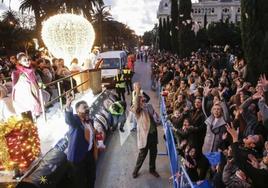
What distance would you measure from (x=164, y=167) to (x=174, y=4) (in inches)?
1188

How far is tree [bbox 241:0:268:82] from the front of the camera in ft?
39.2

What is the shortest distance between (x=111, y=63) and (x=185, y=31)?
28.8 ft

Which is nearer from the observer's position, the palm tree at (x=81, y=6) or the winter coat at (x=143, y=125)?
the winter coat at (x=143, y=125)

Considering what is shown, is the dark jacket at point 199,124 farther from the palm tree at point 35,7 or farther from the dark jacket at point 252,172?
the palm tree at point 35,7

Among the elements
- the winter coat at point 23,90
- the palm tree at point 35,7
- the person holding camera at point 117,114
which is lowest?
the person holding camera at point 117,114

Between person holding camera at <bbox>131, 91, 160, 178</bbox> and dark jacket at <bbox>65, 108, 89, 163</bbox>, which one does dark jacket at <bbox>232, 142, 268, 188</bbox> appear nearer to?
dark jacket at <bbox>65, 108, 89, 163</bbox>

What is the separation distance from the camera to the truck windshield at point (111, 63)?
23031 mm

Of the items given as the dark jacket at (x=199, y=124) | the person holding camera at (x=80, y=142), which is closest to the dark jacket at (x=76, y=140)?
the person holding camera at (x=80, y=142)

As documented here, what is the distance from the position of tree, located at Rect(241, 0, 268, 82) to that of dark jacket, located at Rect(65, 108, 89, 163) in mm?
8140

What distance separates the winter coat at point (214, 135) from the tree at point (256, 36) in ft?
19.6

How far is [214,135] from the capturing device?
262 inches

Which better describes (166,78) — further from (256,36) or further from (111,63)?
(111,63)

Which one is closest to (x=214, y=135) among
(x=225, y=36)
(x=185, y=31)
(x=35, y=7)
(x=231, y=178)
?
(x=231, y=178)

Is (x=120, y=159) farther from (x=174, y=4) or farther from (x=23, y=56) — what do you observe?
(x=174, y=4)
